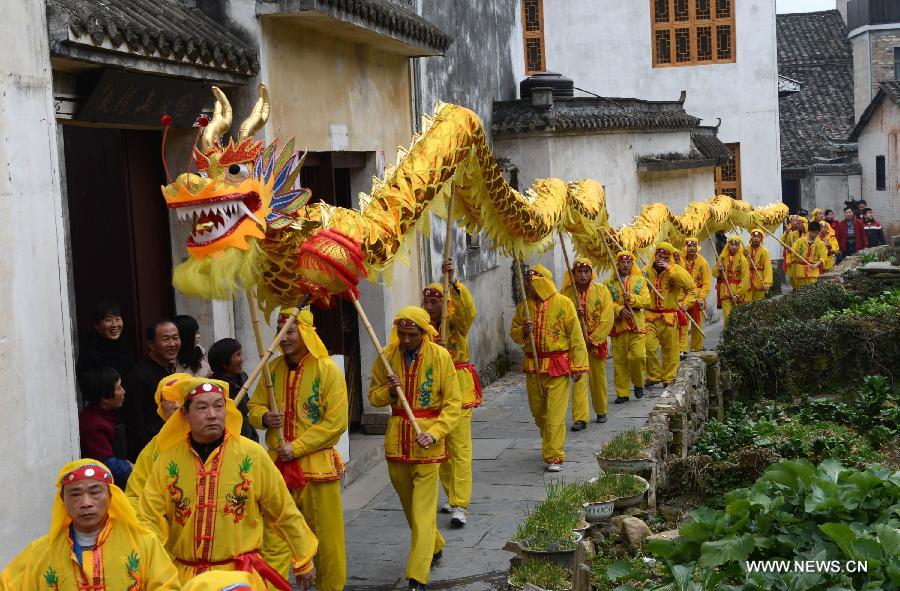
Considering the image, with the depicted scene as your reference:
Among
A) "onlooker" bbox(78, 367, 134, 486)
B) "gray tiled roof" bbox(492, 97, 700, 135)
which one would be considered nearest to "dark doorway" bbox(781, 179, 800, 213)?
"gray tiled roof" bbox(492, 97, 700, 135)

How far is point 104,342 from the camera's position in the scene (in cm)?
745

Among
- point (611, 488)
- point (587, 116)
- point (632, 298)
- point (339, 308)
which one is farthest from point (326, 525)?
point (587, 116)

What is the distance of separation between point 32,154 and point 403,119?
6825mm

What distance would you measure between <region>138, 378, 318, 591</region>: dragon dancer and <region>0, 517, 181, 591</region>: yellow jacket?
1.82 feet

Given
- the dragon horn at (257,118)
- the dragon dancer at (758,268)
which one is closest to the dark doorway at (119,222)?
the dragon horn at (257,118)

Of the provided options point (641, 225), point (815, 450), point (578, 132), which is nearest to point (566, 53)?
point (578, 132)

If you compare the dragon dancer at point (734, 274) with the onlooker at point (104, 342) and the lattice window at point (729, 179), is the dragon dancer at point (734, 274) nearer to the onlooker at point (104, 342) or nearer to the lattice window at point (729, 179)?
the lattice window at point (729, 179)

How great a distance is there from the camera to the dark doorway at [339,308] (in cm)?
1110

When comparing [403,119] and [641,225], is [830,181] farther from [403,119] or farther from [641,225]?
[403,119]

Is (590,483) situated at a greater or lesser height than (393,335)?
lesser

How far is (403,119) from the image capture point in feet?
43.0

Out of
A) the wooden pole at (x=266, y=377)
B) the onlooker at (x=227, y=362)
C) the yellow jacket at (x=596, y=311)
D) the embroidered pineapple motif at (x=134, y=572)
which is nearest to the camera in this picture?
the embroidered pineapple motif at (x=134, y=572)

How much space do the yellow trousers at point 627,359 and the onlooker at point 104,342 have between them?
806 cm

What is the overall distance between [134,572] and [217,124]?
228 centimetres
